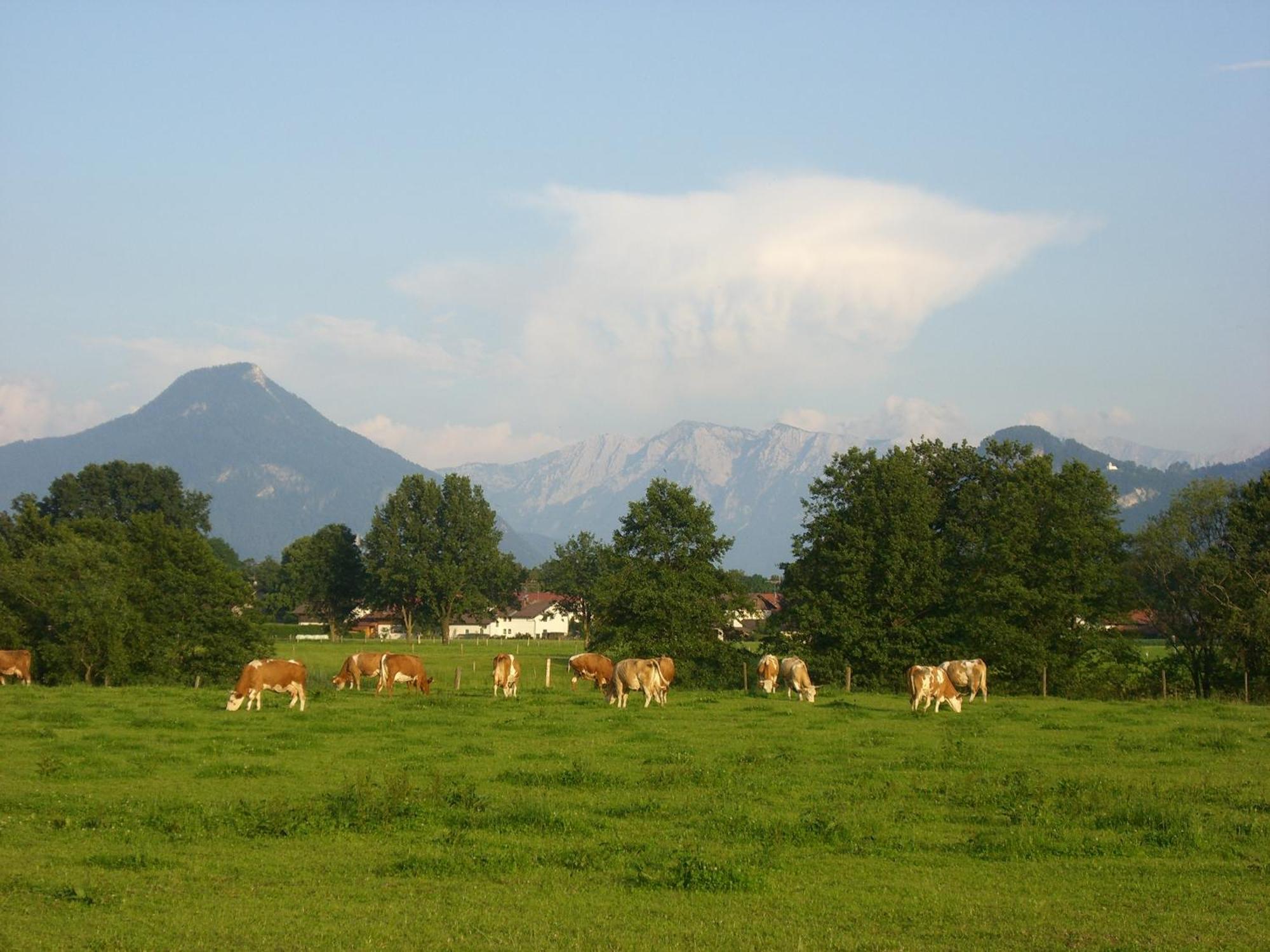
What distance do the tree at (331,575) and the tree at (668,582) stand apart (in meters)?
60.4

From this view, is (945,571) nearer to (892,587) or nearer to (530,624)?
(892,587)

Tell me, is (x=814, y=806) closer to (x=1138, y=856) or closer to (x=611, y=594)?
(x=1138, y=856)

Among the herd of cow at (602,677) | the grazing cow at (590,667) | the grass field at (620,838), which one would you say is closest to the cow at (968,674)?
the herd of cow at (602,677)

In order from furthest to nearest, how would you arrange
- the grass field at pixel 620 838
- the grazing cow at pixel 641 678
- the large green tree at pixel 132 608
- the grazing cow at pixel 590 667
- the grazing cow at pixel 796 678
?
the large green tree at pixel 132 608, the grazing cow at pixel 590 667, the grazing cow at pixel 796 678, the grazing cow at pixel 641 678, the grass field at pixel 620 838

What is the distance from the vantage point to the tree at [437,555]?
104 meters

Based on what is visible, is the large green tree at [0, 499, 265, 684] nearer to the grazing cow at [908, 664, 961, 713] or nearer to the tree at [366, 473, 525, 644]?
the grazing cow at [908, 664, 961, 713]

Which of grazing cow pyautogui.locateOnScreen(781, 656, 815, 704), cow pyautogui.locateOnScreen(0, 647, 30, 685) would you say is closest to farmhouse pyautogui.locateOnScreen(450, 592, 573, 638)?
cow pyautogui.locateOnScreen(0, 647, 30, 685)

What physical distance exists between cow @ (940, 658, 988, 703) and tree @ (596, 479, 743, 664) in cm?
1372

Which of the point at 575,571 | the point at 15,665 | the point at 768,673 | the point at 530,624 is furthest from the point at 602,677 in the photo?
the point at 530,624

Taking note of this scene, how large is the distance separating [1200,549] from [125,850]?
4843cm

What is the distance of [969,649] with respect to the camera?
46.1 meters

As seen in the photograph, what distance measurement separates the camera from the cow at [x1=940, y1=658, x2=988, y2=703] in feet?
127

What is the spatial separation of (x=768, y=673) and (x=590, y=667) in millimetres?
6718

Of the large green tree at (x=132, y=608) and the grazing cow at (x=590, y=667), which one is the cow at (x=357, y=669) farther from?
the large green tree at (x=132, y=608)
